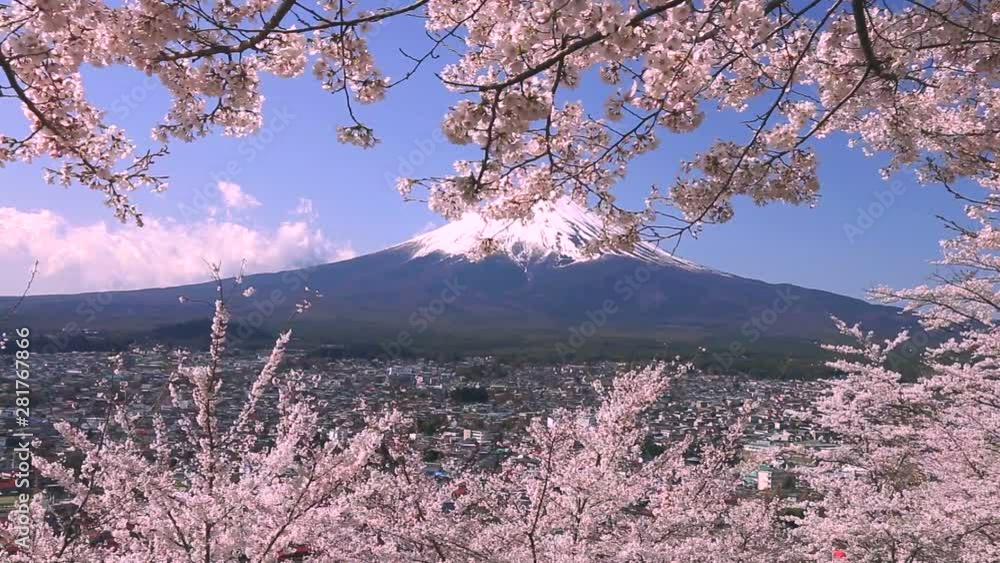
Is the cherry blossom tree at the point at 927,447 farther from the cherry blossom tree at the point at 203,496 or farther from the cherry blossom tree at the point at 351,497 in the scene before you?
the cherry blossom tree at the point at 203,496

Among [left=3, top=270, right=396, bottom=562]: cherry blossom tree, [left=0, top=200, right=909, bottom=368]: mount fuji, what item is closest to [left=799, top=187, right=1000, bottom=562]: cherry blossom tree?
[left=3, top=270, right=396, bottom=562]: cherry blossom tree

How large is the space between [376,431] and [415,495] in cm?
86

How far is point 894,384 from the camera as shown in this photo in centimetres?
738

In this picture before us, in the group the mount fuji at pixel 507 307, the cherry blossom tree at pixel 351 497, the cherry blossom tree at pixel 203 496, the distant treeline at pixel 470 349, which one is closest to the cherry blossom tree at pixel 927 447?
the cherry blossom tree at pixel 351 497

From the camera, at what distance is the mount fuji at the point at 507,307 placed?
191 ft

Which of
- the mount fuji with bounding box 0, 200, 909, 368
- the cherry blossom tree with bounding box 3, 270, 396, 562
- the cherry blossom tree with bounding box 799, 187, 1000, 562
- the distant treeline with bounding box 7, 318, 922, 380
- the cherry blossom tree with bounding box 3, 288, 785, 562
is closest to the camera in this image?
the cherry blossom tree with bounding box 3, 270, 396, 562

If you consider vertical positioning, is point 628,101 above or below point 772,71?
below

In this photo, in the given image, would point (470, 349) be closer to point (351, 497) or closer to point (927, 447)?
point (927, 447)

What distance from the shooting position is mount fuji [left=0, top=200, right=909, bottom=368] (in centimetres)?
5822

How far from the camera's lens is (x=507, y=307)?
98875mm

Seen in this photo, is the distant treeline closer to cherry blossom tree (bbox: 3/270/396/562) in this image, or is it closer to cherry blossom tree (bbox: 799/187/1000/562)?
cherry blossom tree (bbox: 799/187/1000/562)

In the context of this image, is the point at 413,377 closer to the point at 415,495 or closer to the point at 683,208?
the point at 415,495

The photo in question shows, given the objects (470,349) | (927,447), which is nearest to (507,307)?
(470,349)

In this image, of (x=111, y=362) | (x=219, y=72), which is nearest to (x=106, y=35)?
(x=219, y=72)
